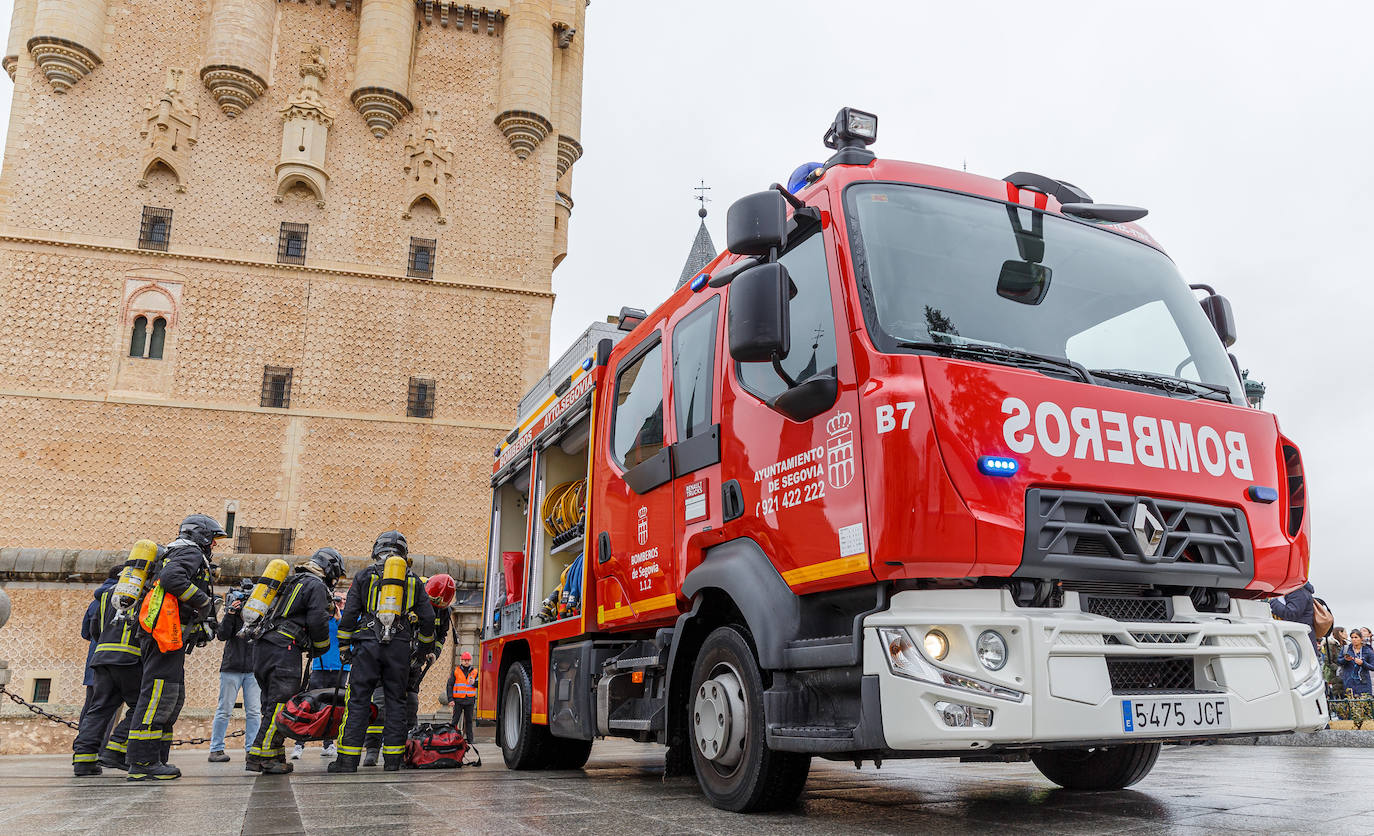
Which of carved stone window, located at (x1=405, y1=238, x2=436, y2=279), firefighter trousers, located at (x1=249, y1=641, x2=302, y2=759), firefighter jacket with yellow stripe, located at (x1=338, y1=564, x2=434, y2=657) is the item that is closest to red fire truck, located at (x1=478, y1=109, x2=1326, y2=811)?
→ firefighter jacket with yellow stripe, located at (x1=338, y1=564, x2=434, y2=657)

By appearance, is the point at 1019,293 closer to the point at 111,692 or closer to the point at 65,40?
the point at 111,692

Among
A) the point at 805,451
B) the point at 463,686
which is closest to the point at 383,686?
the point at 805,451

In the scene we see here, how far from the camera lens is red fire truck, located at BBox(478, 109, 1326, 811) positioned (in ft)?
11.9

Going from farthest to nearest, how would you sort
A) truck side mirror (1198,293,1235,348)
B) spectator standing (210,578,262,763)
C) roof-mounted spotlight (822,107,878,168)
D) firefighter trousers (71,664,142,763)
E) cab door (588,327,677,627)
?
spectator standing (210,578,262,763), firefighter trousers (71,664,142,763), cab door (588,327,677,627), truck side mirror (1198,293,1235,348), roof-mounted spotlight (822,107,878,168)

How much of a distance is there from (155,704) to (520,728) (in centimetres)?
257

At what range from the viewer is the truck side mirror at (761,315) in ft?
13.5

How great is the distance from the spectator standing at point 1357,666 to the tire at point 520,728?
10.3 meters

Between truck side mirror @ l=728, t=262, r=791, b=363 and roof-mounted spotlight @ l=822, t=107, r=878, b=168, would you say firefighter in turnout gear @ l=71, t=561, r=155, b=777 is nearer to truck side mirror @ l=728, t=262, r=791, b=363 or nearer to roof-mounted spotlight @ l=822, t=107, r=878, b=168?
truck side mirror @ l=728, t=262, r=791, b=363

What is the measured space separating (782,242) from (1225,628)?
2.36m

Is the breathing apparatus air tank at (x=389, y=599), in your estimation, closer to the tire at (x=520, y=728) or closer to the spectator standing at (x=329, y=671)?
the tire at (x=520, y=728)

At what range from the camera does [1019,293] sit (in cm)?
437

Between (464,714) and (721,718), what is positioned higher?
(721,718)

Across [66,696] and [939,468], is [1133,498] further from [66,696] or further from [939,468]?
[66,696]

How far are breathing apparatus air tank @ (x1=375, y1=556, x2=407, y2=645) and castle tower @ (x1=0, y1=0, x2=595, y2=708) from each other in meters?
20.8
